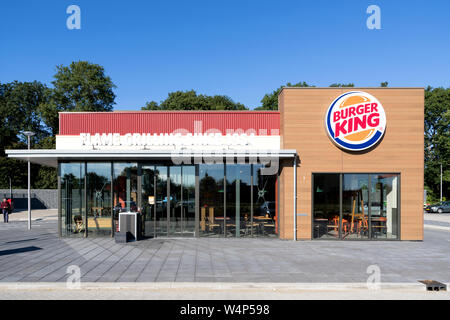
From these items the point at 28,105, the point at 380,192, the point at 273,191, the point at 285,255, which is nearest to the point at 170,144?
the point at 273,191

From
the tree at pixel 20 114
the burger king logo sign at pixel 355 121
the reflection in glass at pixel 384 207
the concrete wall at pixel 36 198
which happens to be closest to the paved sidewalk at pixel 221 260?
the reflection in glass at pixel 384 207

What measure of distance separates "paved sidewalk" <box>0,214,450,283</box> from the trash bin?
2.24 feet

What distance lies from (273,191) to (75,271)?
31.0 ft

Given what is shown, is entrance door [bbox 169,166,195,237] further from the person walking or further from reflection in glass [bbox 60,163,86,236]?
the person walking

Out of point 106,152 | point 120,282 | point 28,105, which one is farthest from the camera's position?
point 28,105

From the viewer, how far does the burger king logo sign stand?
1534 cm

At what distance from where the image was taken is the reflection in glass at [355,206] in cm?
1558

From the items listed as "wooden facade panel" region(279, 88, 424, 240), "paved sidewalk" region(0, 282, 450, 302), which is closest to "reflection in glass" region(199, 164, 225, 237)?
"wooden facade panel" region(279, 88, 424, 240)

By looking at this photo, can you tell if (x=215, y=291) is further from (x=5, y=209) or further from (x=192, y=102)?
(x=192, y=102)

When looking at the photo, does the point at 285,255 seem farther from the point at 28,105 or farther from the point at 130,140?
the point at 28,105

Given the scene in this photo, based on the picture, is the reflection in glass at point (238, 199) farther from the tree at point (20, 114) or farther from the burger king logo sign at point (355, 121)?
the tree at point (20, 114)

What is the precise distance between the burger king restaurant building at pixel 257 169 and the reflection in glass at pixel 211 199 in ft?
0.15
